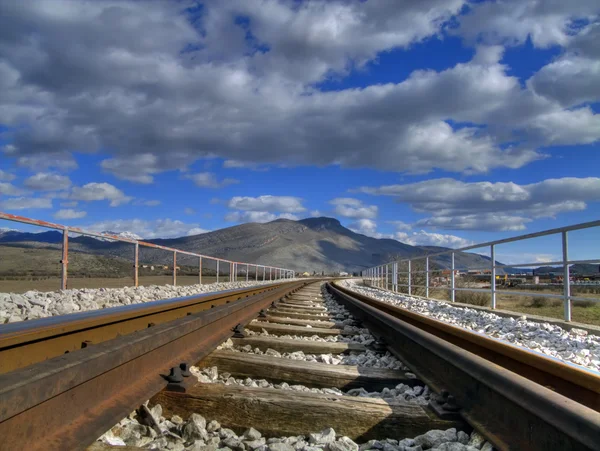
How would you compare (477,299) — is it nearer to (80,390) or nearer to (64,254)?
(64,254)

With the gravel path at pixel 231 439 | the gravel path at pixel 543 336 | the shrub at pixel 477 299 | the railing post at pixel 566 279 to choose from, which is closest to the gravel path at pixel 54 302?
the gravel path at pixel 231 439

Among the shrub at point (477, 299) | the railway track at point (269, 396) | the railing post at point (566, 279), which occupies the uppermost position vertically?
the railing post at point (566, 279)

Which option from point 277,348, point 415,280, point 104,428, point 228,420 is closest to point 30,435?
point 104,428

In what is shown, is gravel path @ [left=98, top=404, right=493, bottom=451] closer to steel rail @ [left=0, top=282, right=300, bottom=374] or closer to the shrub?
steel rail @ [left=0, top=282, right=300, bottom=374]

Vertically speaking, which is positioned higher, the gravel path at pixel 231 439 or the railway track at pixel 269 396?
the railway track at pixel 269 396

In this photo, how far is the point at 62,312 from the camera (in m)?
6.21

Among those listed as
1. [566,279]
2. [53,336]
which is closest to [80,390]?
[53,336]

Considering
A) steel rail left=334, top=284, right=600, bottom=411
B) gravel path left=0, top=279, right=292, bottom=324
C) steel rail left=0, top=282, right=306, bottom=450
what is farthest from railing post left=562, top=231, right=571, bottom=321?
gravel path left=0, top=279, right=292, bottom=324

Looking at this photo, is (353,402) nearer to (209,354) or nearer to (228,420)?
(228,420)

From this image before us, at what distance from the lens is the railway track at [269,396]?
5.47 ft

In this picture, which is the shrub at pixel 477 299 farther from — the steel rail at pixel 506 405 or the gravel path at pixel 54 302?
the steel rail at pixel 506 405

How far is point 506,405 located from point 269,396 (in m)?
1.09

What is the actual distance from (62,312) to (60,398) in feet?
16.1

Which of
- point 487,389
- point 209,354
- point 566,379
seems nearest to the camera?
point 487,389
